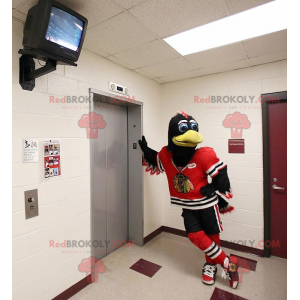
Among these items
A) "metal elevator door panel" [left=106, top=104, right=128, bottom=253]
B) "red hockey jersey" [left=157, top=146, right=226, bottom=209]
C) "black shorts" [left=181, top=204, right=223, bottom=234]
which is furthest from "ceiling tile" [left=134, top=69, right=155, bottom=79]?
"black shorts" [left=181, top=204, right=223, bottom=234]

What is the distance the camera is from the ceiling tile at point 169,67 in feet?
8.10

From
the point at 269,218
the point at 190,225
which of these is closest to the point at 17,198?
the point at 190,225

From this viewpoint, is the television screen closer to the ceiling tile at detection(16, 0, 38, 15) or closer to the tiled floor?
the ceiling tile at detection(16, 0, 38, 15)

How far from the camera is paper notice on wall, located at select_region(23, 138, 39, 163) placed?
1.56m

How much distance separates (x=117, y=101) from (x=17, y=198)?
1.58 m

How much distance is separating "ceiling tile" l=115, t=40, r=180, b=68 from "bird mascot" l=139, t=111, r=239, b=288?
0.70 meters

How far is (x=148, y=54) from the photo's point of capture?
2.23 metres

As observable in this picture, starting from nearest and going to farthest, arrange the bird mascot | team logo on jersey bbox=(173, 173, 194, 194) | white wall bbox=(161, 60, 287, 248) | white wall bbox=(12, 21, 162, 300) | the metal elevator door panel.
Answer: white wall bbox=(12, 21, 162, 300)
the bird mascot
team logo on jersey bbox=(173, 173, 194, 194)
white wall bbox=(161, 60, 287, 248)
the metal elevator door panel

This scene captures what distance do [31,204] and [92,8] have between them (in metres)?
1.59

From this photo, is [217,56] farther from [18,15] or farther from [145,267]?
[145,267]

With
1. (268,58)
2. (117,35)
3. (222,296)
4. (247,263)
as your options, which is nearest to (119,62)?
(117,35)
